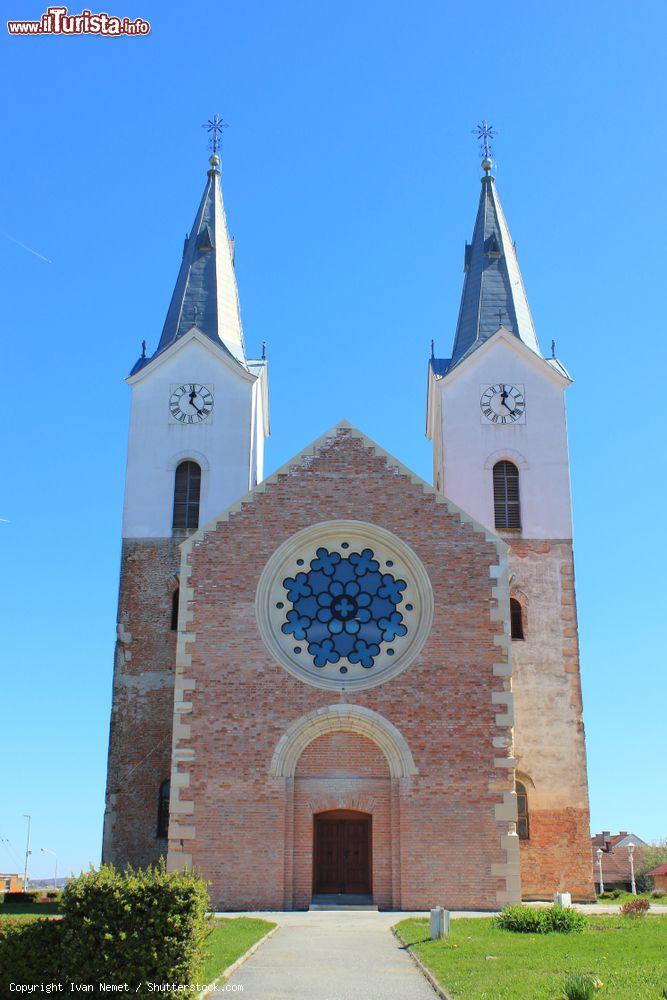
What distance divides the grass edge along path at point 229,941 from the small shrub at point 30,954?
1.84 metres

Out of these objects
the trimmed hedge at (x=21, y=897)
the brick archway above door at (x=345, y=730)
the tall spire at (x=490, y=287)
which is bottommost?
the trimmed hedge at (x=21, y=897)

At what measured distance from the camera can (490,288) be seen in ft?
121

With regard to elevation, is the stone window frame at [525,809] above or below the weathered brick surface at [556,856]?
above

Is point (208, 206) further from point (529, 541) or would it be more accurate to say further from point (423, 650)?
point (423, 650)

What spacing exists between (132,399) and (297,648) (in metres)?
12.1

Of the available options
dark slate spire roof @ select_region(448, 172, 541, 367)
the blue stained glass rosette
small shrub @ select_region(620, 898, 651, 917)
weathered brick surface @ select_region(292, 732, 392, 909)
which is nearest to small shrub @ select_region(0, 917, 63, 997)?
weathered brick surface @ select_region(292, 732, 392, 909)

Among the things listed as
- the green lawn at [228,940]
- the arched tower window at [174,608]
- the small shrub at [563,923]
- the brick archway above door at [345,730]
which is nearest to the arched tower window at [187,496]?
the arched tower window at [174,608]

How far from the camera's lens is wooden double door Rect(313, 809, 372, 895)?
25.6m

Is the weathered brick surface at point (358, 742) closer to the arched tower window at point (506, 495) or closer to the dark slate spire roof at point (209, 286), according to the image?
the arched tower window at point (506, 495)

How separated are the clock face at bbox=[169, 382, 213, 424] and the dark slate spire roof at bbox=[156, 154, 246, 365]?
1.63 metres

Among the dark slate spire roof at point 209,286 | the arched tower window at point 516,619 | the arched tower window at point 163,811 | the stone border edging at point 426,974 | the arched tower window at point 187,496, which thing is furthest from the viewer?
the dark slate spire roof at point 209,286

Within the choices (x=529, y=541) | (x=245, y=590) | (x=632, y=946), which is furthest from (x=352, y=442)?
(x=632, y=946)

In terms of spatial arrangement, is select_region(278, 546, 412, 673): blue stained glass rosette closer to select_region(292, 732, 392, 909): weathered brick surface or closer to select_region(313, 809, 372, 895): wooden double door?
select_region(292, 732, 392, 909): weathered brick surface

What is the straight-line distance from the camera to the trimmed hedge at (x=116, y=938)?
1261cm
